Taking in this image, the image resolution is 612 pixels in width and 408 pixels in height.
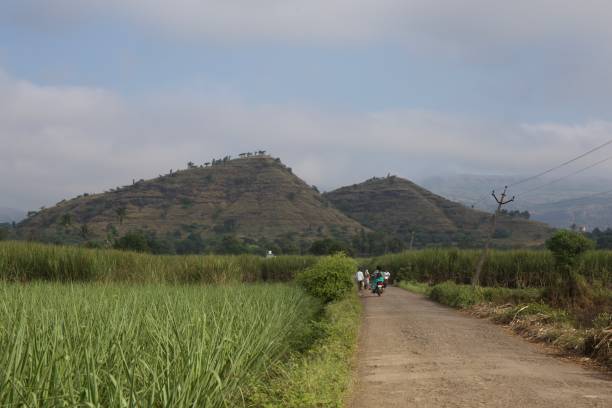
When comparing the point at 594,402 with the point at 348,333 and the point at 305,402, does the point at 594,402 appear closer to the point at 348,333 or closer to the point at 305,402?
the point at 305,402

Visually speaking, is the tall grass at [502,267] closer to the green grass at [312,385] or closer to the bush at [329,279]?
the bush at [329,279]

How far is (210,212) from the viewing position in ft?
407

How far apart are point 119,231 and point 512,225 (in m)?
69.6

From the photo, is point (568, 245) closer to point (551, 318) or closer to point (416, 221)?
point (551, 318)

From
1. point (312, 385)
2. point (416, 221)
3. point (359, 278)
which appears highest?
point (416, 221)

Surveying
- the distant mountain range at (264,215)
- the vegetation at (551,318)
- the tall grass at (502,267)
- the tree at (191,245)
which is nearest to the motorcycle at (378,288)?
the vegetation at (551,318)

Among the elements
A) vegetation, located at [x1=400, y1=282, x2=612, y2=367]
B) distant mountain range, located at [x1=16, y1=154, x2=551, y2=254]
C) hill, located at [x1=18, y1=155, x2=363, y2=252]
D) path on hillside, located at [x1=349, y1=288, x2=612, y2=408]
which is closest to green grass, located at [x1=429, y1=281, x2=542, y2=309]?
vegetation, located at [x1=400, y1=282, x2=612, y2=367]

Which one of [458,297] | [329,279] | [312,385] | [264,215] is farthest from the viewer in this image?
[264,215]

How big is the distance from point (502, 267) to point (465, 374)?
33321 millimetres

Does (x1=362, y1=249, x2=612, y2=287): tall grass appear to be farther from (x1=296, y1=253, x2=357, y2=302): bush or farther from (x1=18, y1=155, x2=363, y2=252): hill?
(x1=18, y1=155, x2=363, y2=252): hill

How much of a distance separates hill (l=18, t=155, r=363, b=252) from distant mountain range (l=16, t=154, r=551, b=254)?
7.8 inches

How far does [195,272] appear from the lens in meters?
26.4

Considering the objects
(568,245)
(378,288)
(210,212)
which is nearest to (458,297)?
(378,288)

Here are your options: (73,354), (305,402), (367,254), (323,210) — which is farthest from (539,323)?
(323,210)
